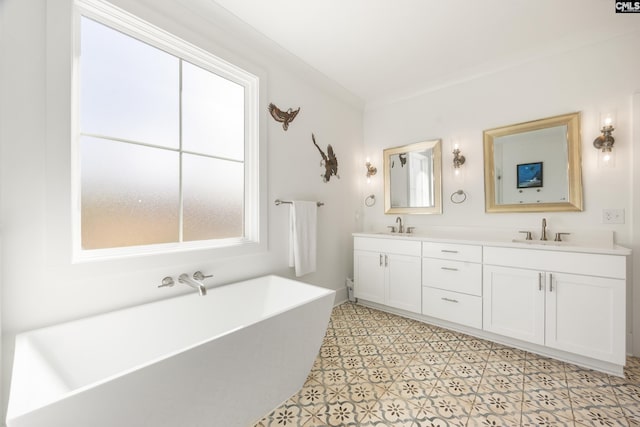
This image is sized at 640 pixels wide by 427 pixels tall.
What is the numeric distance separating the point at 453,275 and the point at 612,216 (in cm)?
126

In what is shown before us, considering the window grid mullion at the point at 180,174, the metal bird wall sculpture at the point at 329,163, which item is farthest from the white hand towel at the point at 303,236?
the window grid mullion at the point at 180,174

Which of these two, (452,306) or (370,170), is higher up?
(370,170)

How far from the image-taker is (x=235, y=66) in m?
2.12

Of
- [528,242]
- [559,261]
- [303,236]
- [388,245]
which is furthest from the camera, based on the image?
[388,245]

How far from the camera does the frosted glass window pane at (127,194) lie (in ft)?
5.06

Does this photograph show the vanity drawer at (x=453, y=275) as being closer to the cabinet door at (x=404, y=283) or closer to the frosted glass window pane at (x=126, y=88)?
the cabinet door at (x=404, y=283)

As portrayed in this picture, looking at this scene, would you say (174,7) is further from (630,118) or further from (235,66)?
(630,118)

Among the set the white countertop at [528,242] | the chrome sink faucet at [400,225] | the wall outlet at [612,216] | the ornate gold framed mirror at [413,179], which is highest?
the ornate gold framed mirror at [413,179]

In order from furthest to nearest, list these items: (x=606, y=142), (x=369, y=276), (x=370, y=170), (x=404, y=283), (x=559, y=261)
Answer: (x=370, y=170), (x=369, y=276), (x=404, y=283), (x=606, y=142), (x=559, y=261)

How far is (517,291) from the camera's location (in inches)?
81.5

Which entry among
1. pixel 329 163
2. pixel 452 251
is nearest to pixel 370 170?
pixel 329 163

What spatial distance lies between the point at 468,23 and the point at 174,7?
213 cm

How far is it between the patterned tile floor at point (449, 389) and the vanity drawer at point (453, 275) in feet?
1.46

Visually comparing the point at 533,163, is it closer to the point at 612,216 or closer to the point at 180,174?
the point at 612,216
